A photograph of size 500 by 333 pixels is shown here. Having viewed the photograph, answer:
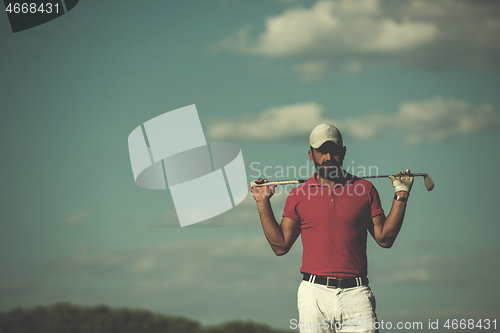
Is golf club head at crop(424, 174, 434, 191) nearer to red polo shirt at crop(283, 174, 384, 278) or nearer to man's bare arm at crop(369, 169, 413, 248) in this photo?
man's bare arm at crop(369, 169, 413, 248)

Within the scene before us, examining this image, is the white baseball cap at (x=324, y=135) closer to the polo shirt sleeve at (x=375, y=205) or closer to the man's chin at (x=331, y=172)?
the man's chin at (x=331, y=172)

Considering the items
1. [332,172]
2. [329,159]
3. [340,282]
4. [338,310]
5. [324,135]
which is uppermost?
[324,135]

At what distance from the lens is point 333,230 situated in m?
6.42

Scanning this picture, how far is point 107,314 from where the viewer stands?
19.6 meters

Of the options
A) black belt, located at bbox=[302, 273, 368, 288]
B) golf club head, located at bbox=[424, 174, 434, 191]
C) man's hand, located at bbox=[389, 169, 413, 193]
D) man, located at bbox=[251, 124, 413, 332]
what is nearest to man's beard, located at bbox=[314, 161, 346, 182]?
man, located at bbox=[251, 124, 413, 332]

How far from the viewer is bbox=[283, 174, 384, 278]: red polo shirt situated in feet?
20.8

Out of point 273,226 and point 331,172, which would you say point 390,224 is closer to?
point 331,172

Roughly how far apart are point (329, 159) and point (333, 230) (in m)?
0.91

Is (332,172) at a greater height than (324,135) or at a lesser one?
lesser

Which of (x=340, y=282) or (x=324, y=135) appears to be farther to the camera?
(x=324, y=135)

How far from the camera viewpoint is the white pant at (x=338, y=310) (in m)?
6.23

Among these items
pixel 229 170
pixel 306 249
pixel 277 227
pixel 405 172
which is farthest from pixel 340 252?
pixel 229 170

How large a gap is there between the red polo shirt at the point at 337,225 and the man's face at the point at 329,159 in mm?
163

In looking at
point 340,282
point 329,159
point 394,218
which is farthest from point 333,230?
point 329,159
